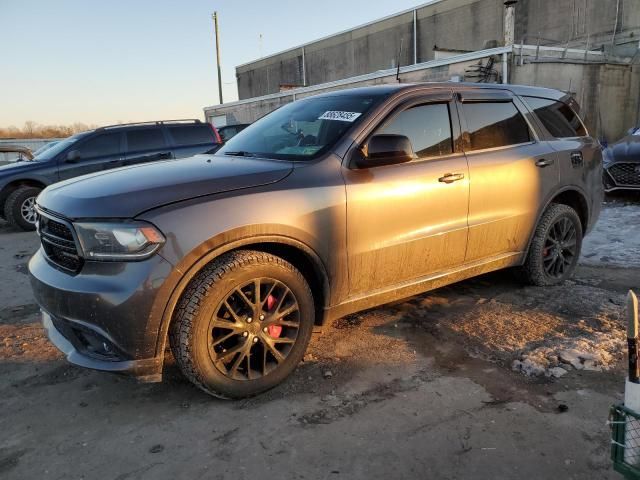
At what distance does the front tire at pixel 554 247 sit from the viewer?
4383 millimetres

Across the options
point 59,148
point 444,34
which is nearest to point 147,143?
point 59,148

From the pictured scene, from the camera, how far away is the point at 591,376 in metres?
3.02

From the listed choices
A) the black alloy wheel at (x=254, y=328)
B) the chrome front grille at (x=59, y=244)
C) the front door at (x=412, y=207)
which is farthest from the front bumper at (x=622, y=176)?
the chrome front grille at (x=59, y=244)

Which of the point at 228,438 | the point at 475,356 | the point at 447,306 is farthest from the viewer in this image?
the point at 447,306

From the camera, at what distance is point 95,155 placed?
9.02 meters

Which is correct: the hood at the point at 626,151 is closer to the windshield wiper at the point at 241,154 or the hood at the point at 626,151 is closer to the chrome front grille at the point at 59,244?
the windshield wiper at the point at 241,154

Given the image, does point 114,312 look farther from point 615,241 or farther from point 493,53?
point 493,53

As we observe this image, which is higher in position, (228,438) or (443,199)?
(443,199)

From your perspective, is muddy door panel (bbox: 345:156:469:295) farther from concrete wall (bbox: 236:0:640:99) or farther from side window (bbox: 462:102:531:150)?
concrete wall (bbox: 236:0:640:99)

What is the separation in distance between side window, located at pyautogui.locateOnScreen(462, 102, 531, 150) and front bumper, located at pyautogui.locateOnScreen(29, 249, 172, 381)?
261cm

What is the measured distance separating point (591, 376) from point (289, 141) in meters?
2.48

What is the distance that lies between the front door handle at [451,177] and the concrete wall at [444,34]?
1525 centimetres

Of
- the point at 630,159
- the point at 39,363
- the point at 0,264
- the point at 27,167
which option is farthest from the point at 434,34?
the point at 39,363

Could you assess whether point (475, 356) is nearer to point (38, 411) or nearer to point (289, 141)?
point (289, 141)
